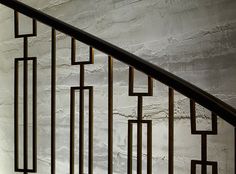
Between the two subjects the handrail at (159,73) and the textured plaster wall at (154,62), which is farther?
the textured plaster wall at (154,62)

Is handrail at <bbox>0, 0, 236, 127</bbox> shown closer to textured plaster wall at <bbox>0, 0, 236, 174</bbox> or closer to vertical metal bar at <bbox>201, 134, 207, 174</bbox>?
vertical metal bar at <bbox>201, 134, 207, 174</bbox>

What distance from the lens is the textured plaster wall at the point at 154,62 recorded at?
2.29 metres

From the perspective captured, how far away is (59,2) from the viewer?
129 inches

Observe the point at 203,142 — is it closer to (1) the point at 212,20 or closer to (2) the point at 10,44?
(1) the point at 212,20

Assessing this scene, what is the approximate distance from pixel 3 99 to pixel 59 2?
111 cm

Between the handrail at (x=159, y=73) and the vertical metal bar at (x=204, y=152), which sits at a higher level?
the handrail at (x=159, y=73)

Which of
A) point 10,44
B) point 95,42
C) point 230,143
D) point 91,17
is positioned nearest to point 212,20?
point 230,143

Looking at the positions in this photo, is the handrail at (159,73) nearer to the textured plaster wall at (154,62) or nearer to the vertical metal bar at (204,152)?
the vertical metal bar at (204,152)

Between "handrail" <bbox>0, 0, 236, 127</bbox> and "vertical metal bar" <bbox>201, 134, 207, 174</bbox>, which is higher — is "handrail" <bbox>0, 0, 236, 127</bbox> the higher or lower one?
the higher one

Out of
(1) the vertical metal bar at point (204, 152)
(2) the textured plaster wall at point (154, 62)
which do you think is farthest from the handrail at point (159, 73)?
(2) the textured plaster wall at point (154, 62)

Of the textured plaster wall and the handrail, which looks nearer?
the handrail

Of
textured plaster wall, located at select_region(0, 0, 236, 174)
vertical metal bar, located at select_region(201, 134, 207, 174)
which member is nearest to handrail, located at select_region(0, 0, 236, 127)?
vertical metal bar, located at select_region(201, 134, 207, 174)

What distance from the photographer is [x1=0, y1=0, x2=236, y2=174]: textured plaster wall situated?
2287 millimetres

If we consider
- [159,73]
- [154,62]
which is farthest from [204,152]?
[154,62]
